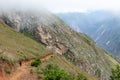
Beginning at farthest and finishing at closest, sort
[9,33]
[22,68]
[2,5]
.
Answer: [2,5], [9,33], [22,68]

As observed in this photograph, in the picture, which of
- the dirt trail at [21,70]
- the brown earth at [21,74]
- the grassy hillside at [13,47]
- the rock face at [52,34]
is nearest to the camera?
the brown earth at [21,74]

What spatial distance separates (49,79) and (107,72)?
142 m

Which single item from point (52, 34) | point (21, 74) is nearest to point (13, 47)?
point (21, 74)

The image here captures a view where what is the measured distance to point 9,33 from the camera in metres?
108

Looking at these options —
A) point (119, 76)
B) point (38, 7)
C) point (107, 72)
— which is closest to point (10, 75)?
point (119, 76)

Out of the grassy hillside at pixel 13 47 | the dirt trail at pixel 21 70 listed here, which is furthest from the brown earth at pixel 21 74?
the grassy hillside at pixel 13 47

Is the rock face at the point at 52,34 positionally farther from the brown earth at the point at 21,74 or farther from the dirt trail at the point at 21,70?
the brown earth at the point at 21,74

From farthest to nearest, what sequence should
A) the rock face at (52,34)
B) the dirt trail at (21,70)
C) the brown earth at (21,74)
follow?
the rock face at (52,34)
the dirt trail at (21,70)
the brown earth at (21,74)

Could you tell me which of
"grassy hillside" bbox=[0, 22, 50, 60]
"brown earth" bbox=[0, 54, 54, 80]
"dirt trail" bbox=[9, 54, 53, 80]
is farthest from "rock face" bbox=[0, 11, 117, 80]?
"brown earth" bbox=[0, 54, 54, 80]

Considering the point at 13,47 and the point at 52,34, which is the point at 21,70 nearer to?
the point at 13,47

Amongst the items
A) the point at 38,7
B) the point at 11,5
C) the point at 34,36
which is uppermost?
the point at 38,7

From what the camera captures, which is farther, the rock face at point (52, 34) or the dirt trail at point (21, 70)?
the rock face at point (52, 34)

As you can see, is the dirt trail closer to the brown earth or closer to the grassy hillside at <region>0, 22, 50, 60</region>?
the brown earth

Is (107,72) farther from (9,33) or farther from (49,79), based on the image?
(49,79)
